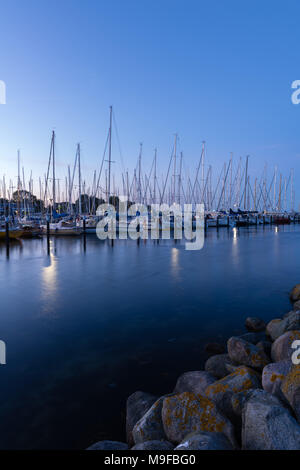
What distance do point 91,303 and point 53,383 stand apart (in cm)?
666


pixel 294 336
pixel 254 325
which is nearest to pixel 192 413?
pixel 294 336

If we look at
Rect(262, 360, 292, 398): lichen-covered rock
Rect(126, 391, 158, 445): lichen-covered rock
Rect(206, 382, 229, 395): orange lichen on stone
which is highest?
Rect(262, 360, 292, 398): lichen-covered rock

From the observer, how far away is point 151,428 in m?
4.20

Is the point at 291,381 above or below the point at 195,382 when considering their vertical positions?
above

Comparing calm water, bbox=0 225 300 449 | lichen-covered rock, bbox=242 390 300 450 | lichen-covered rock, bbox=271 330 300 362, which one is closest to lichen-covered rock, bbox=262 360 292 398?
lichen-covered rock, bbox=242 390 300 450

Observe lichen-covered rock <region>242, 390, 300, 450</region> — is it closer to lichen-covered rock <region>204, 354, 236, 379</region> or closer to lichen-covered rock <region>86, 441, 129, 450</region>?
lichen-covered rock <region>86, 441, 129, 450</region>

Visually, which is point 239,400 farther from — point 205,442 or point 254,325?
point 254,325

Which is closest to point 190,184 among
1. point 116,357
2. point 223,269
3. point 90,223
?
point 90,223

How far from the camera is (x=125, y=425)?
17.1ft

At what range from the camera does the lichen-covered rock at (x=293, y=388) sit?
3991 mm
